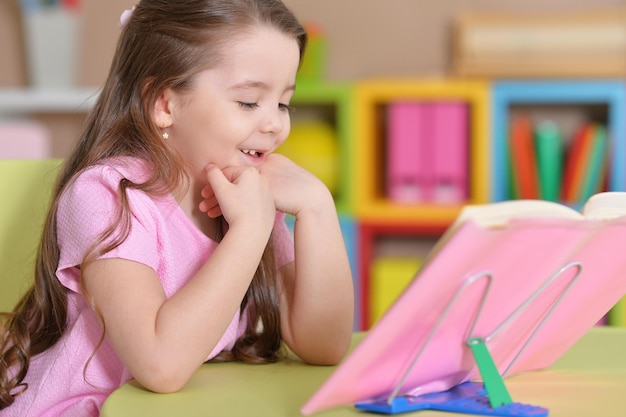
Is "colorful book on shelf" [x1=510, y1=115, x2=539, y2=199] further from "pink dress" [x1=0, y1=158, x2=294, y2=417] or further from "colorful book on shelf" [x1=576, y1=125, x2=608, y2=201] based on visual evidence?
"pink dress" [x1=0, y1=158, x2=294, y2=417]

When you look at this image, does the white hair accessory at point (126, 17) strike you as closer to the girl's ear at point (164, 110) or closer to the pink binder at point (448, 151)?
the girl's ear at point (164, 110)

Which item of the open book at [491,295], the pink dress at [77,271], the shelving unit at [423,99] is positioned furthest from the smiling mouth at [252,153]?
the shelving unit at [423,99]

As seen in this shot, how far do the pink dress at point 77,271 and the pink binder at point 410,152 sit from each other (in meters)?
1.88

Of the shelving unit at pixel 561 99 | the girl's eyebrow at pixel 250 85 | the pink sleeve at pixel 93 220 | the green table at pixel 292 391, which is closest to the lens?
the green table at pixel 292 391

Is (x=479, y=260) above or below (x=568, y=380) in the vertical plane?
above

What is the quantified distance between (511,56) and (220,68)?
72.9 inches

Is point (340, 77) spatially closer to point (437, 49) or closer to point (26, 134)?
point (437, 49)

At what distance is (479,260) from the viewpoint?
0.68m

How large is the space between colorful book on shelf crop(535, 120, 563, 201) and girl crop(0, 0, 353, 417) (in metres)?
1.79

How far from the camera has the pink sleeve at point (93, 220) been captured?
97 cm

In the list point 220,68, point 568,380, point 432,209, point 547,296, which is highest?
point 220,68

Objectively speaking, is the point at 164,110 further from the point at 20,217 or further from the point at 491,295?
the point at 491,295

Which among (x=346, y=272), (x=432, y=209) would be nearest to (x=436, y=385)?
(x=346, y=272)

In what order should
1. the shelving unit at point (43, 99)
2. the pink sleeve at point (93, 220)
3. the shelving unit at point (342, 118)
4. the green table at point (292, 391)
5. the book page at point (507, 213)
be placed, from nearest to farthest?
the book page at point (507, 213) < the green table at point (292, 391) < the pink sleeve at point (93, 220) < the shelving unit at point (342, 118) < the shelving unit at point (43, 99)
